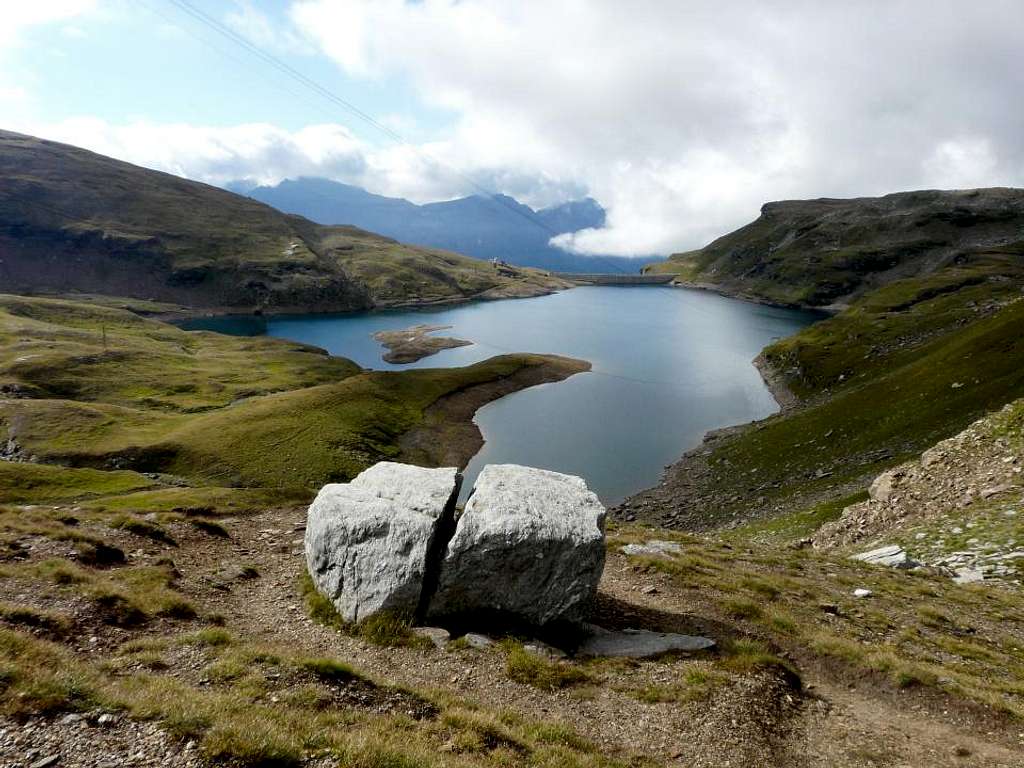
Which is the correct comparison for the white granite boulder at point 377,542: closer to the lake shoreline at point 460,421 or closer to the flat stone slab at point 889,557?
the flat stone slab at point 889,557

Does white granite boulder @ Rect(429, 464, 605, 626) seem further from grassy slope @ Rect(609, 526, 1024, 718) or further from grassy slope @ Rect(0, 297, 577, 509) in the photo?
grassy slope @ Rect(0, 297, 577, 509)

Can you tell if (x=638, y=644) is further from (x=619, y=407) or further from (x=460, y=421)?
(x=619, y=407)

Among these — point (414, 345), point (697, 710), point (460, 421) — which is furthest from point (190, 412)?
point (697, 710)

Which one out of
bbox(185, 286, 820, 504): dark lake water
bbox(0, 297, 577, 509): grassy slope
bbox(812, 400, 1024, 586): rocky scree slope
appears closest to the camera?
bbox(812, 400, 1024, 586): rocky scree slope

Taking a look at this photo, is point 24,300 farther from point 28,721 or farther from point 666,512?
point 28,721

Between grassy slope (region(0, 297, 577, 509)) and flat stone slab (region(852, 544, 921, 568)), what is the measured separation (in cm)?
3426

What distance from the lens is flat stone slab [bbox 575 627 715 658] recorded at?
16.9m

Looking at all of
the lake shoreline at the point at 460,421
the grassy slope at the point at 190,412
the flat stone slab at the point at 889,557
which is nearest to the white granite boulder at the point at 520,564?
the flat stone slab at the point at 889,557

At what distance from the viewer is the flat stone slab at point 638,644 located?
1692 cm

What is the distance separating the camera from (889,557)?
2712 centimetres

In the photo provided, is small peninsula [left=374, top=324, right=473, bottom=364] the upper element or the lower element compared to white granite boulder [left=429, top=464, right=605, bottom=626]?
A: lower

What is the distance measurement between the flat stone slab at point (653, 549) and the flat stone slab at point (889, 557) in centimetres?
994

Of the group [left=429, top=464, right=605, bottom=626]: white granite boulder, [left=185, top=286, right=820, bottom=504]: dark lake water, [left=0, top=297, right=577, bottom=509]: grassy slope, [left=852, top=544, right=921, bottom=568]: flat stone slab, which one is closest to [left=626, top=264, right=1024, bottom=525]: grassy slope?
[left=185, top=286, right=820, bottom=504]: dark lake water

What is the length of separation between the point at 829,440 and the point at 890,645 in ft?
180
